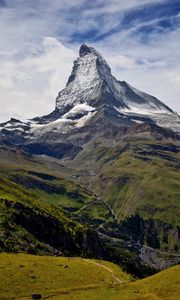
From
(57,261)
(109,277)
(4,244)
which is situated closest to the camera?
(109,277)

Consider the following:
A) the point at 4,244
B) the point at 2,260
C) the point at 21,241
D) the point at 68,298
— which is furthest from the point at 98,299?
the point at 21,241

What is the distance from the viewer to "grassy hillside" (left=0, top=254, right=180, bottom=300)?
100625 millimetres

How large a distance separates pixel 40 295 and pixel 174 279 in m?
28.4

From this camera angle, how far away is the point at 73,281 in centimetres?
12769

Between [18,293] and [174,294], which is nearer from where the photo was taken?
[174,294]

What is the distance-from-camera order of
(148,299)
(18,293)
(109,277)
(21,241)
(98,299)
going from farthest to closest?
1. (21,241)
2. (109,277)
3. (18,293)
4. (98,299)
5. (148,299)

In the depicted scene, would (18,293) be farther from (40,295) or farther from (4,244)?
(4,244)

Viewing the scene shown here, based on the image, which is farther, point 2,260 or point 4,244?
point 4,244

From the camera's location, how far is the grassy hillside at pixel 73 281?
10062 cm

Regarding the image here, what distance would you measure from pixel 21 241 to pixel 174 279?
93955 millimetres

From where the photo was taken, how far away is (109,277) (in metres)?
133

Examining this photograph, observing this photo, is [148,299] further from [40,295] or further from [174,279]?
[40,295]

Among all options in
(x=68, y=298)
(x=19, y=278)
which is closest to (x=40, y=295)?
(x=68, y=298)

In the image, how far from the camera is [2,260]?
139000 mm
